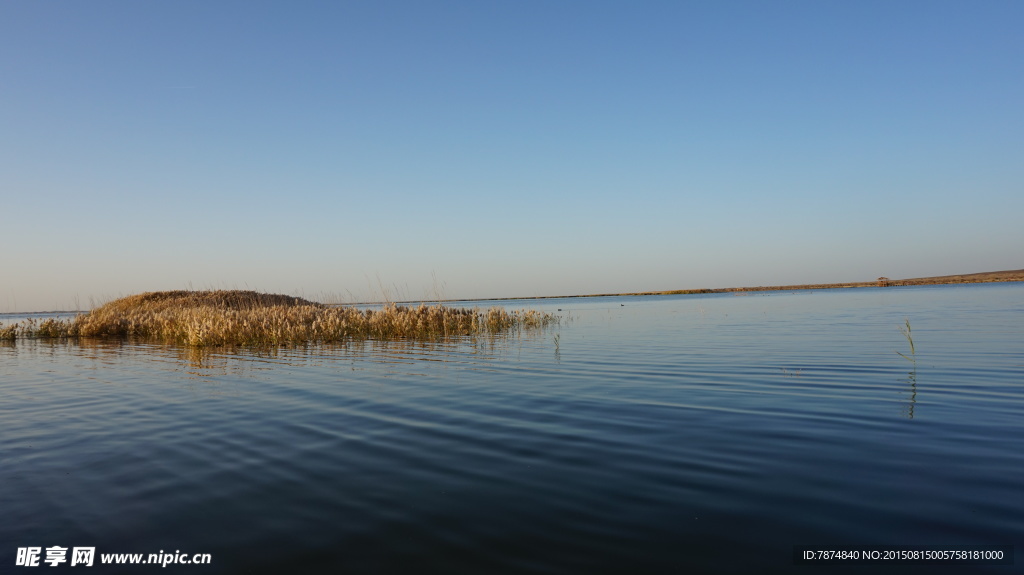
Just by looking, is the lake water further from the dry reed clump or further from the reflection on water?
the dry reed clump

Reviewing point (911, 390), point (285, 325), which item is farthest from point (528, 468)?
point (285, 325)

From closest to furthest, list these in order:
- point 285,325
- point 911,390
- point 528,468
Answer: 1. point 528,468
2. point 911,390
3. point 285,325

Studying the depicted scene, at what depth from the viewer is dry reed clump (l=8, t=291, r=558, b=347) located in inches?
911

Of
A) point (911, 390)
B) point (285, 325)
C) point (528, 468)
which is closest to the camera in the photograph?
point (528, 468)

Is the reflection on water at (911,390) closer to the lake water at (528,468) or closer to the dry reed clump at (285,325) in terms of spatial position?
the lake water at (528,468)

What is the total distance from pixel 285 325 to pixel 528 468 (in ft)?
66.9

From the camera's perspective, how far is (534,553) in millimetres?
3621

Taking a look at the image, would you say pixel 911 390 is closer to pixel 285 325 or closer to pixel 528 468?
pixel 528 468

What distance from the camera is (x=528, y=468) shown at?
216 inches

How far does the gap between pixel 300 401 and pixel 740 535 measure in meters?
8.15

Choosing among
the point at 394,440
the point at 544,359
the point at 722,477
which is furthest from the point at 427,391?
the point at 722,477

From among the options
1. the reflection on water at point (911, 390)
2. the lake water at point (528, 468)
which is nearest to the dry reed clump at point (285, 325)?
the lake water at point (528, 468)

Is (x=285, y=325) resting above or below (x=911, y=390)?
above

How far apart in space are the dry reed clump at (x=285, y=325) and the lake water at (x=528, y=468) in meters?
11.0
